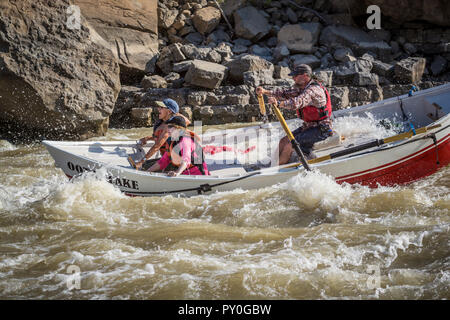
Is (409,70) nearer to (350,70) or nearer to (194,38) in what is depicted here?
(350,70)

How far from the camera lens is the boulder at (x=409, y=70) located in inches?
426

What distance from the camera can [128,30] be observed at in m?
11.1

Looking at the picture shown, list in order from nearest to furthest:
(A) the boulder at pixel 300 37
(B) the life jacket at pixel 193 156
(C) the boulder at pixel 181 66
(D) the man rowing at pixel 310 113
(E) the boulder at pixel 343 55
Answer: (B) the life jacket at pixel 193 156
(D) the man rowing at pixel 310 113
(C) the boulder at pixel 181 66
(E) the boulder at pixel 343 55
(A) the boulder at pixel 300 37

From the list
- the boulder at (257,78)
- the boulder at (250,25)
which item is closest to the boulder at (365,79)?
the boulder at (257,78)

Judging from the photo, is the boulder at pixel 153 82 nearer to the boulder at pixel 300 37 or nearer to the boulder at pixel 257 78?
the boulder at pixel 257 78

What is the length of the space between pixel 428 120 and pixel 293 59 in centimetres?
548

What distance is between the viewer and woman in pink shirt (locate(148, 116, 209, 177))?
5293 millimetres

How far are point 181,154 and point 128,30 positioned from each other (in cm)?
678

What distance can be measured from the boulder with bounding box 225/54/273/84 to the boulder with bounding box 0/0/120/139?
2871 millimetres

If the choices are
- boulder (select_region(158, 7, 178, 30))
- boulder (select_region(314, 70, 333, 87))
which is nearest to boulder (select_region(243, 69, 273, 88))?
boulder (select_region(314, 70, 333, 87))

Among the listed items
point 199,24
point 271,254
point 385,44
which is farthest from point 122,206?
point 385,44

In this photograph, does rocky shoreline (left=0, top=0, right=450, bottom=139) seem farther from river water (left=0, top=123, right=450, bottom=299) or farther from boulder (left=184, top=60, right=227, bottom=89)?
river water (left=0, top=123, right=450, bottom=299)

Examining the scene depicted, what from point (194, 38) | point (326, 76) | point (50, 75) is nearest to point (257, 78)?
point (326, 76)

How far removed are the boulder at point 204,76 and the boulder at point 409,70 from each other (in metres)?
4.25
